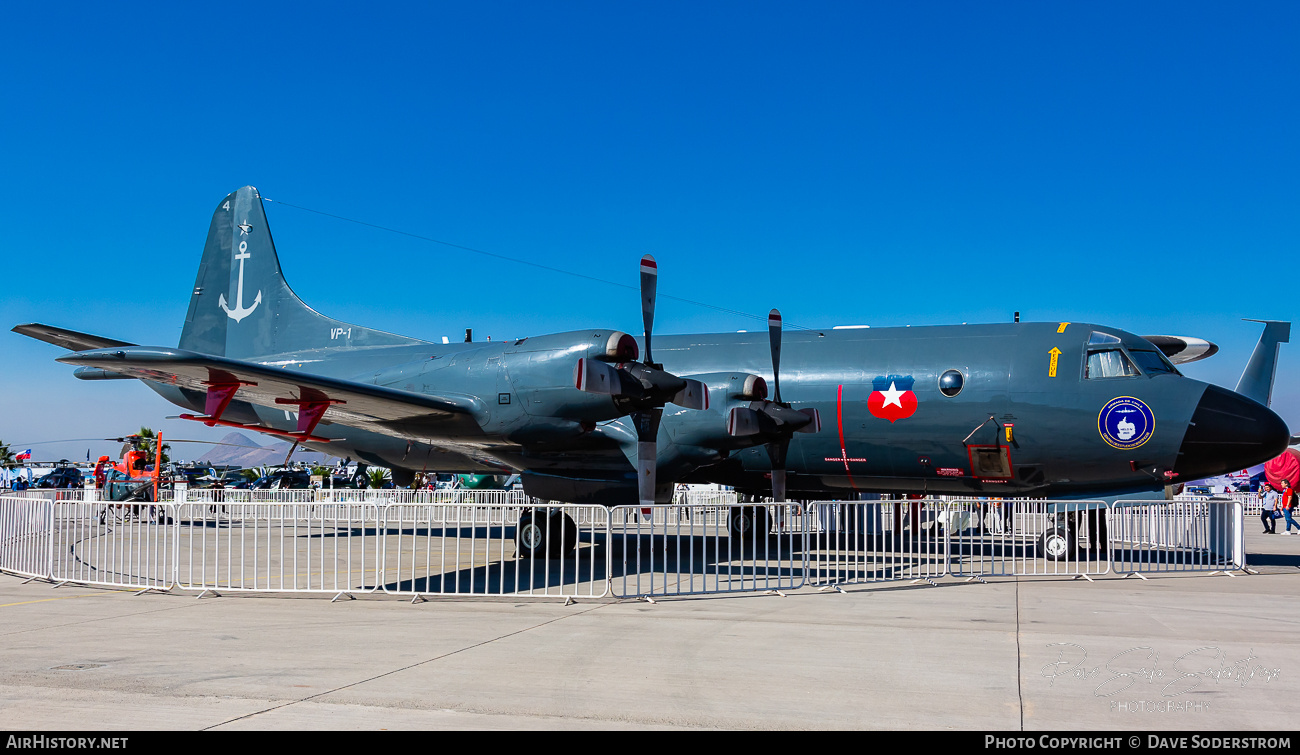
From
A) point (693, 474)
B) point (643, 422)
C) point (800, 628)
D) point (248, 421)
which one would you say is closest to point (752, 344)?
point (693, 474)

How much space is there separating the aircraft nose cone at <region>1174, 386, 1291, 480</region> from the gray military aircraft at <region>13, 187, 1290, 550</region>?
22 mm

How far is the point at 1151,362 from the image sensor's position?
41.3 ft

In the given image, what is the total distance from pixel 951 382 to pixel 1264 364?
11.3 metres

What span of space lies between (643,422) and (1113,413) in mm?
6382

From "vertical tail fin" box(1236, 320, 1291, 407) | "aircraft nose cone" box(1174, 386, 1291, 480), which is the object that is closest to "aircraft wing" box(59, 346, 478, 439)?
"aircraft nose cone" box(1174, 386, 1291, 480)

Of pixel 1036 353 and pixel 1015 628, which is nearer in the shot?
pixel 1015 628

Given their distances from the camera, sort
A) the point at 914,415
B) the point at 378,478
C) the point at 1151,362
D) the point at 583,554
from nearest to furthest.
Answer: the point at 1151,362 → the point at 914,415 → the point at 583,554 → the point at 378,478

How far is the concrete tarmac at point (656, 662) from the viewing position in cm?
485

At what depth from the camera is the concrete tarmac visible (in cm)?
485

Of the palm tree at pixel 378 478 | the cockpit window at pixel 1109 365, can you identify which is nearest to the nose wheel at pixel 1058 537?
the cockpit window at pixel 1109 365

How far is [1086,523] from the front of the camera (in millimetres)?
12414

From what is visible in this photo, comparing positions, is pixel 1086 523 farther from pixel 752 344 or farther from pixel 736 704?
pixel 736 704

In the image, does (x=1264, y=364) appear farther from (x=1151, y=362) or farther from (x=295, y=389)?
(x=295, y=389)

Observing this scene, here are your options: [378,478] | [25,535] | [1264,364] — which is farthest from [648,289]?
[378,478]
